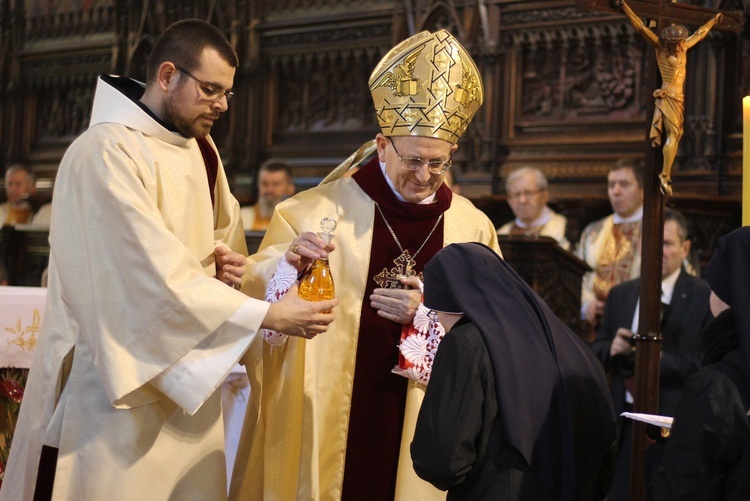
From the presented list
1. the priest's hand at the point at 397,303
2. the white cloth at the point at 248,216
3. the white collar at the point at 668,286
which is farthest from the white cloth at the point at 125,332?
the white cloth at the point at 248,216

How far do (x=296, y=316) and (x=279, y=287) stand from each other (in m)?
0.38

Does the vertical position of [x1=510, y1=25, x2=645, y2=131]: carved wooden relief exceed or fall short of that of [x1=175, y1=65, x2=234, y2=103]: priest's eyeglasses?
it exceeds it

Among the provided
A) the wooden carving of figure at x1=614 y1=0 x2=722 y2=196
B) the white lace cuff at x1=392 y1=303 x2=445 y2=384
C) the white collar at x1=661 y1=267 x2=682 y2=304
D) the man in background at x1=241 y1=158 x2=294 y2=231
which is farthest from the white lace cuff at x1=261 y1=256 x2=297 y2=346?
the man in background at x1=241 y1=158 x2=294 y2=231

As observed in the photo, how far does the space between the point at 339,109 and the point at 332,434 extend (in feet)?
21.8

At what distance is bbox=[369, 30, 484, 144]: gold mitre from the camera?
147 inches

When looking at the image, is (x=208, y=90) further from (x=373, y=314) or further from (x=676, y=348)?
(x=676, y=348)

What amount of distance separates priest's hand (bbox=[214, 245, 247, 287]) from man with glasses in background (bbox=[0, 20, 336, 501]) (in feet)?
0.30

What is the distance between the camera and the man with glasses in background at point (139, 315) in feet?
9.95

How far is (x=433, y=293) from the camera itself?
285 centimetres

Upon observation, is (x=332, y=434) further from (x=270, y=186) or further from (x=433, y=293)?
(x=270, y=186)

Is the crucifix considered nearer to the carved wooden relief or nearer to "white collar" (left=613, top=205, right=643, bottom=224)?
"white collar" (left=613, top=205, right=643, bottom=224)

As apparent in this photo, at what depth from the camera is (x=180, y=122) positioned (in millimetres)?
3291

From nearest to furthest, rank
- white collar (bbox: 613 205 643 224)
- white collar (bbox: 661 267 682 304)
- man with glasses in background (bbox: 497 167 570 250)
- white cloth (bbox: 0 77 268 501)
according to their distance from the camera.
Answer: white cloth (bbox: 0 77 268 501), white collar (bbox: 661 267 682 304), white collar (bbox: 613 205 643 224), man with glasses in background (bbox: 497 167 570 250)

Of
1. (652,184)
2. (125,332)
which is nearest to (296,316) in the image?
(125,332)
